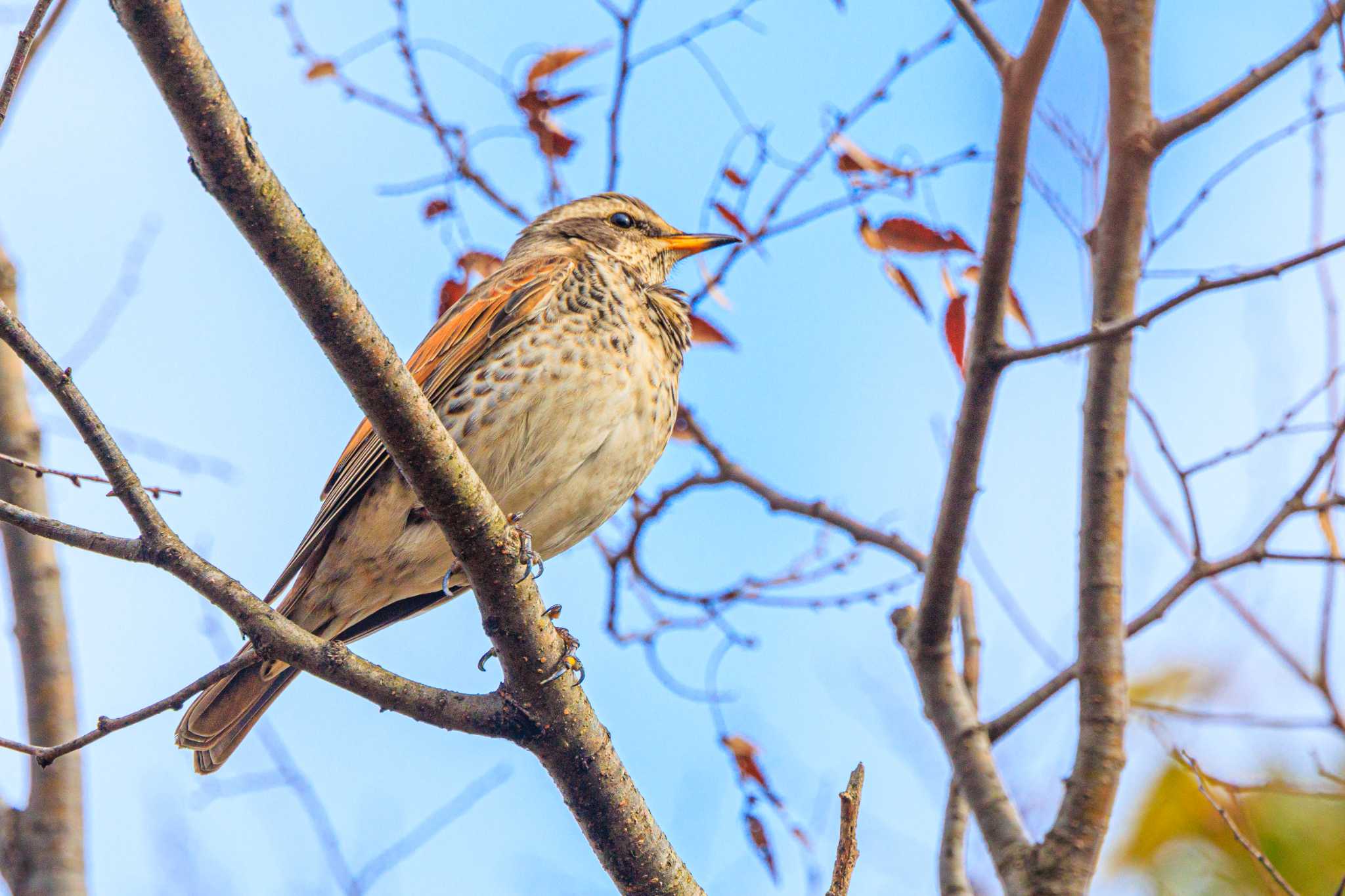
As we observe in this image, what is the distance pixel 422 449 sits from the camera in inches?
121

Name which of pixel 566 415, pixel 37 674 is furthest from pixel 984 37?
pixel 37 674

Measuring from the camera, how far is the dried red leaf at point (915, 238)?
4300 millimetres

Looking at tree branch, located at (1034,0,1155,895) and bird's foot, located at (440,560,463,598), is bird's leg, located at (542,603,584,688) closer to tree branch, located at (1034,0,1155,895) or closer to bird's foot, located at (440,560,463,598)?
bird's foot, located at (440,560,463,598)

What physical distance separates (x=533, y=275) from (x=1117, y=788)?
2756 mm

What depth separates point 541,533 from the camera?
15.4ft

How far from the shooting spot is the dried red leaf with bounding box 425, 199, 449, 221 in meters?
5.81

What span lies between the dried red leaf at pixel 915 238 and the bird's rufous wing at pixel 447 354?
1258mm

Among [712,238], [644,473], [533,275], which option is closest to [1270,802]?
[644,473]

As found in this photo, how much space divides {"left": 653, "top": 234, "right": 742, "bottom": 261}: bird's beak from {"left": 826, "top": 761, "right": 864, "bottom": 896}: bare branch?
2996 millimetres

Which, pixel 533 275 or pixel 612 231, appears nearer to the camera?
pixel 533 275

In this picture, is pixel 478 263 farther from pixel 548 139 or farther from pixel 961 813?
pixel 961 813

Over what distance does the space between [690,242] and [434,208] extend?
3.79 feet

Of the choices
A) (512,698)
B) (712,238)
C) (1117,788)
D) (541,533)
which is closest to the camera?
(512,698)

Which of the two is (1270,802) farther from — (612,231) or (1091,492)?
(612,231)
